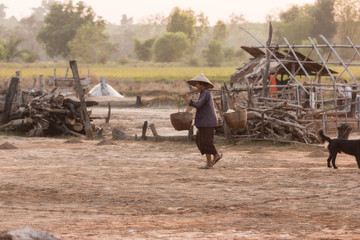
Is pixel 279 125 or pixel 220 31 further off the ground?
pixel 220 31

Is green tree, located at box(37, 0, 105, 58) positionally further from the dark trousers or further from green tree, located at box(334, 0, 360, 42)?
the dark trousers

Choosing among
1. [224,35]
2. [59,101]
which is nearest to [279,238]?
[59,101]

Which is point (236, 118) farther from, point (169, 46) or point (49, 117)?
point (169, 46)


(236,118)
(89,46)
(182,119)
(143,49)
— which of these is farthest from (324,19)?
(182,119)

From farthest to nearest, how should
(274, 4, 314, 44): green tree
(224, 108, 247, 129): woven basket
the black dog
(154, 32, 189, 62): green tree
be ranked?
(274, 4, 314, 44): green tree < (154, 32, 189, 62): green tree < (224, 108, 247, 129): woven basket < the black dog

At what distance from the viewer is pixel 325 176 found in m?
9.61

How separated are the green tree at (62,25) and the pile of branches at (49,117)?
219 feet

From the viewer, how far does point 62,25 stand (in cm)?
8825

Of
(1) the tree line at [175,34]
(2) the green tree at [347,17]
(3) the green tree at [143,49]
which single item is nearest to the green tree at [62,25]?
(1) the tree line at [175,34]

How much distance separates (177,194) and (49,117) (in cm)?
994

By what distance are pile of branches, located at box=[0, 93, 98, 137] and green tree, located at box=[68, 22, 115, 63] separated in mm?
58287

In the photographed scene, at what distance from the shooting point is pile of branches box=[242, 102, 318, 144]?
1465 centimetres

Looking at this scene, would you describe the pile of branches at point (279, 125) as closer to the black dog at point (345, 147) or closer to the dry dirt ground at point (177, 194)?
the dry dirt ground at point (177, 194)

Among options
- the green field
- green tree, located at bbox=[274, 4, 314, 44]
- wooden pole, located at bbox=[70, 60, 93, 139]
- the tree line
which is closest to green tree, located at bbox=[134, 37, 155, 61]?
the tree line
